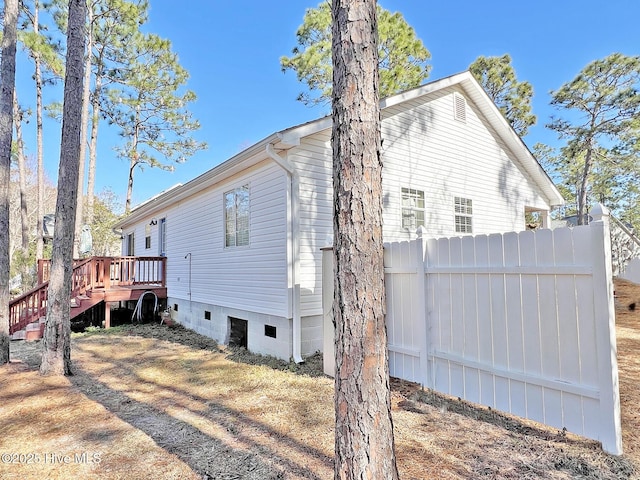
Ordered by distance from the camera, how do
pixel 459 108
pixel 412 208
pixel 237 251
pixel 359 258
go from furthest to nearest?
pixel 459 108 → pixel 412 208 → pixel 237 251 → pixel 359 258

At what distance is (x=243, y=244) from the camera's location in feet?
24.7

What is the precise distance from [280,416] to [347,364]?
2193 mm

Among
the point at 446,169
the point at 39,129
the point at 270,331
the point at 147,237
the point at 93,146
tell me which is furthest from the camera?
the point at 39,129

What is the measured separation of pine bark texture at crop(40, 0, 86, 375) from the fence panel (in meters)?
4.71

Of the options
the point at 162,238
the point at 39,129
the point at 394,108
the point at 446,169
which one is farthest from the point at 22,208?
the point at 446,169

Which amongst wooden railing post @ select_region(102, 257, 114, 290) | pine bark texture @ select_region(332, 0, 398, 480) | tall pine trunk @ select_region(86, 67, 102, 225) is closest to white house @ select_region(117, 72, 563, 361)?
wooden railing post @ select_region(102, 257, 114, 290)

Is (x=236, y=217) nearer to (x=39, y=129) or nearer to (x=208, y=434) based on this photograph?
(x=208, y=434)

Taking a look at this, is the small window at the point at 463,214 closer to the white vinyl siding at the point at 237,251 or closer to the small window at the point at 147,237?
the white vinyl siding at the point at 237,251

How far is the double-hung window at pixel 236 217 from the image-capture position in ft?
24.6

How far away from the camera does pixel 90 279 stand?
1033 cm

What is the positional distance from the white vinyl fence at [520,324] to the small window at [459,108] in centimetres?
605

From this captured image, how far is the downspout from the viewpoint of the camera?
5965 millimetres

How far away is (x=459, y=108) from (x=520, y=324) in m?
7.30

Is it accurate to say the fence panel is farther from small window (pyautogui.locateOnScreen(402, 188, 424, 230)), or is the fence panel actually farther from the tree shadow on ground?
small window (pyautogui.locateOnScreen(402, 188, 424, 230))
